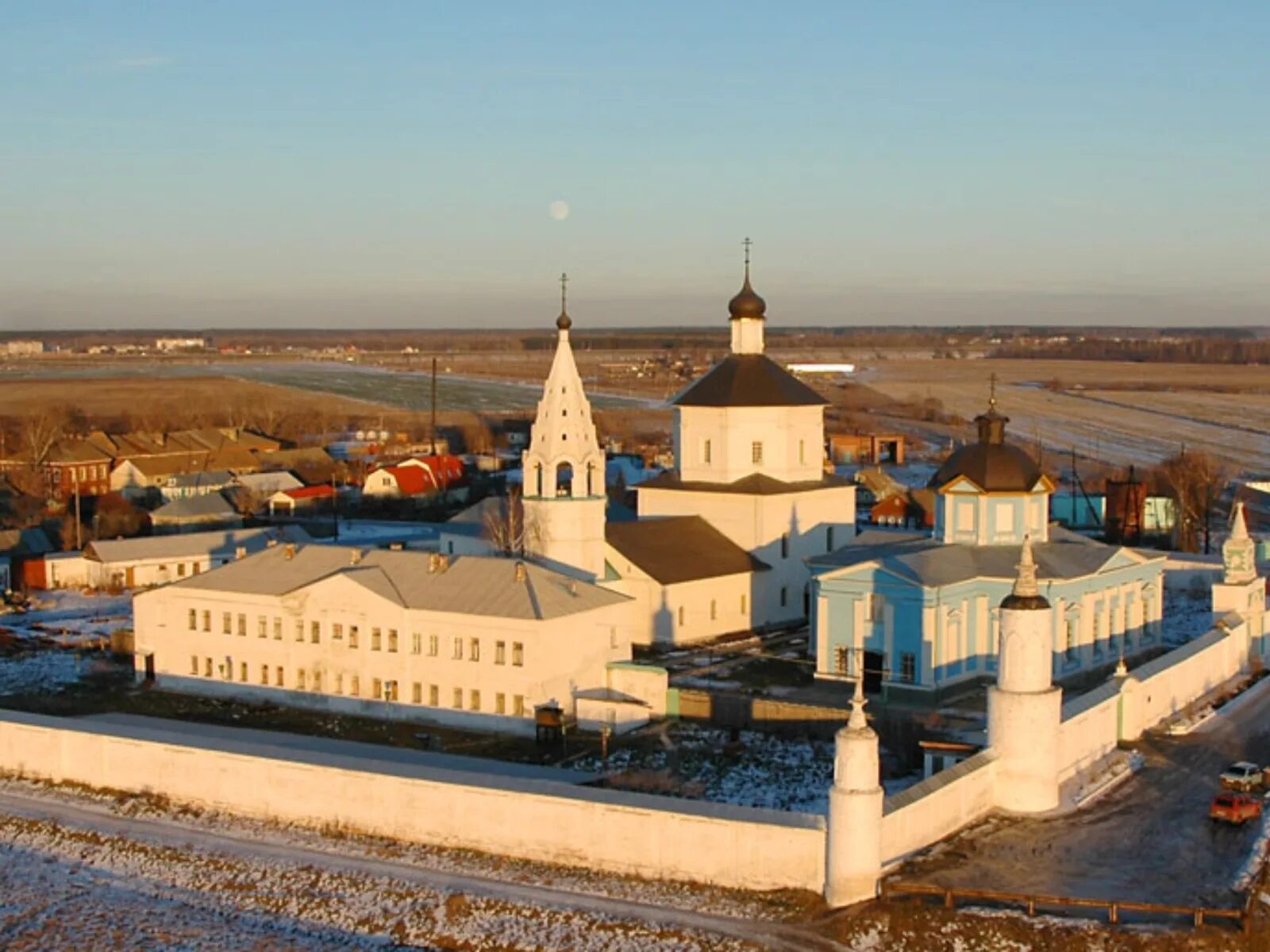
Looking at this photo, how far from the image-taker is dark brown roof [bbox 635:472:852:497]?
3484cm

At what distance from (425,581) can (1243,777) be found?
13.6 metres

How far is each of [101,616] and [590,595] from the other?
584 inches

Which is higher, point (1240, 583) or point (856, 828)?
point (1240, 583)

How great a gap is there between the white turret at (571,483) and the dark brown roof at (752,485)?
449 cm

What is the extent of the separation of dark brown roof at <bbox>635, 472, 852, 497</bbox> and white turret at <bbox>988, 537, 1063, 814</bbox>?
1419 centimetres

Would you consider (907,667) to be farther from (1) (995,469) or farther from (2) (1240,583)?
(2) (1240,583)

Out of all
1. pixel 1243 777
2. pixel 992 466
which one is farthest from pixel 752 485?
pixel 1243 777

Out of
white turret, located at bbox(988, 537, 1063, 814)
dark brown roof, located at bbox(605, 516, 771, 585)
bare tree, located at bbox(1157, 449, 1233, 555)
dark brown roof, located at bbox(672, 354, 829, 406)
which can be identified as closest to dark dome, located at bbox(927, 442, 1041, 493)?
dark brown roof, located at bbox(605, 516, 771, 585)

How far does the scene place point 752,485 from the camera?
3509cm

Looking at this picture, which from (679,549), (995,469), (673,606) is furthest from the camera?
(679,549)

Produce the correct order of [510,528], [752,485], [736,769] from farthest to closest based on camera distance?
[510,528] < [752,485] < [736,769]

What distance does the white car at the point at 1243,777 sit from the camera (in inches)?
837

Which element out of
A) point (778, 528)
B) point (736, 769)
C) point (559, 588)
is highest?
point (778, 528)

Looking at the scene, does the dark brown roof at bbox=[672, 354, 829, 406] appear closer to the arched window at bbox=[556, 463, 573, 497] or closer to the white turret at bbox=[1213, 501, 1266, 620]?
the arched window at bbox=[556, 463, 573, 497]
